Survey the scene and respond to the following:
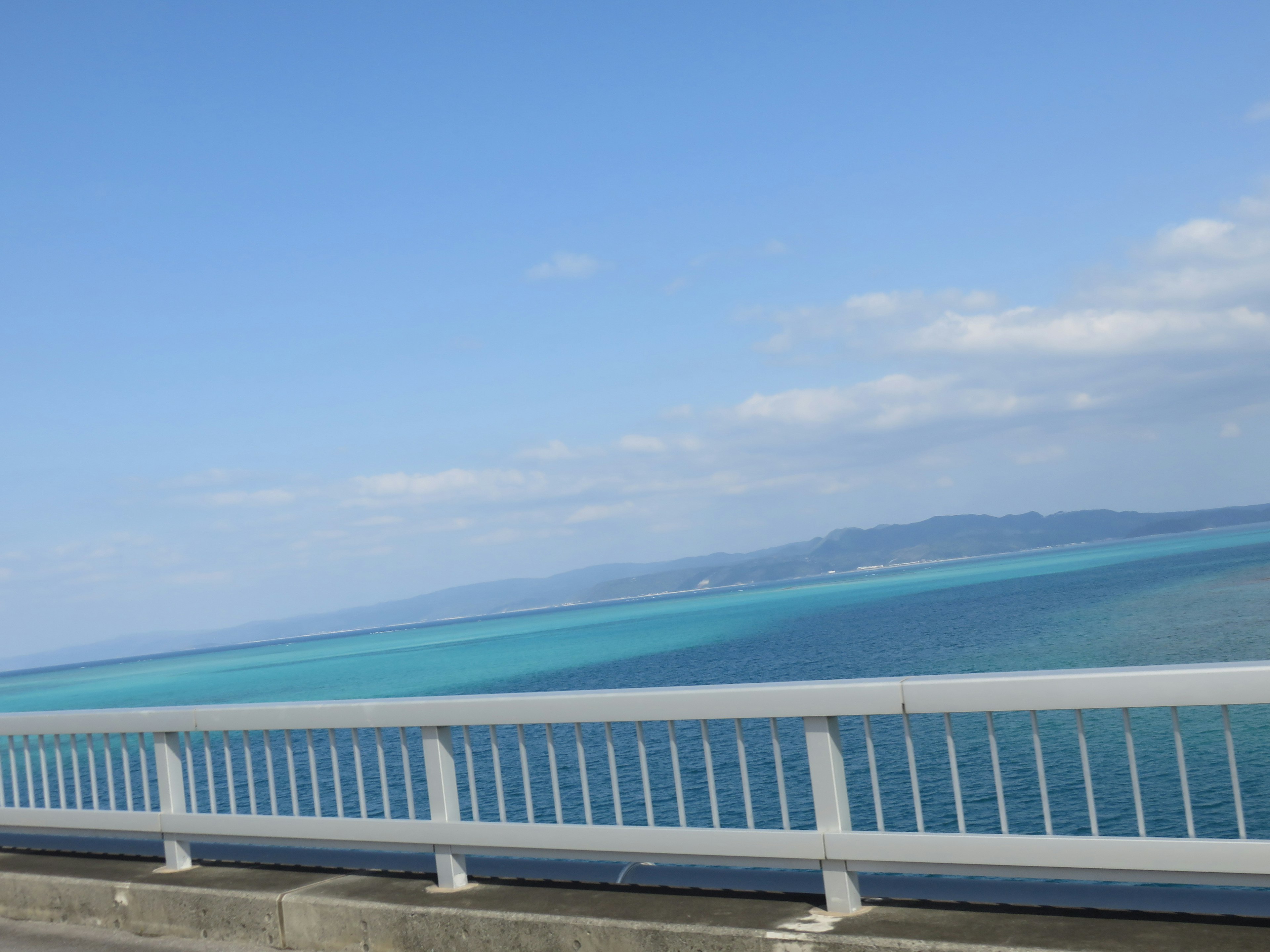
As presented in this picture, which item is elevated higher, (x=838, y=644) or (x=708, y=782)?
(x=708, y=782)

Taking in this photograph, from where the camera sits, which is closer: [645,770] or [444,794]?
[645,770]

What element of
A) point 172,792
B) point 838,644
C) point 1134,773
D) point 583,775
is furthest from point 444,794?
point 838,644

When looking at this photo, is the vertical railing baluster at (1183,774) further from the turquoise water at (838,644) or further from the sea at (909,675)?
the turquoise water at (838,644)

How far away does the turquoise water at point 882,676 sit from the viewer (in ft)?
64.8

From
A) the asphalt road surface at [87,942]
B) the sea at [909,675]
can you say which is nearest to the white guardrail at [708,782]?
the sea at [909,675]

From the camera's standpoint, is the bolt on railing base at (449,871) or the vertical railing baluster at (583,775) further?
the bolt on railing base at (449,871)

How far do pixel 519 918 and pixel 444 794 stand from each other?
764mm

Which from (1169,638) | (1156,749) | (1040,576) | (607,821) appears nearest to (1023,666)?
(1169,638)

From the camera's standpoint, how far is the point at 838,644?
70.4 m

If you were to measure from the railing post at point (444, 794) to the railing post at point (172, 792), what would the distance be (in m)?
1.90

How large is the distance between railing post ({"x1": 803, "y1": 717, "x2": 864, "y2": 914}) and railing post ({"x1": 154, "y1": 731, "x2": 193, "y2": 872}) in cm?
392

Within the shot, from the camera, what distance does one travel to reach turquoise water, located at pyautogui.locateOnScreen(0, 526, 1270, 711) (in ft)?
Answer: 173

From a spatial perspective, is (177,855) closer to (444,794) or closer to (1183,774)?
(444,794)

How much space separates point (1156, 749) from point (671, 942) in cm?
2397
